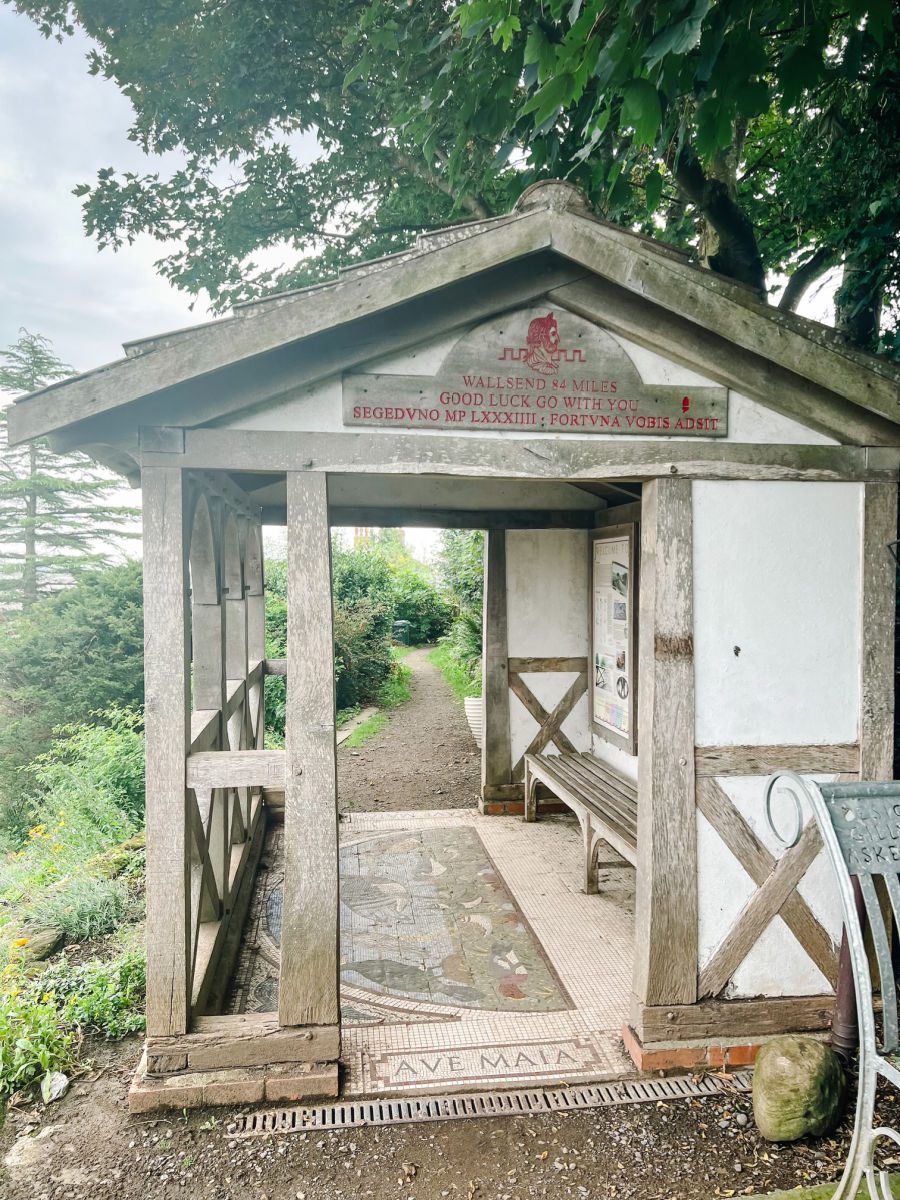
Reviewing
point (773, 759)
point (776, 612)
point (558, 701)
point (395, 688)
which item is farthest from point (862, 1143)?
point (395, 688)

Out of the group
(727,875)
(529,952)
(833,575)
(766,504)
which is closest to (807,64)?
(766,504)

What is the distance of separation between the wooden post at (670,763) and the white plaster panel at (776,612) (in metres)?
0.09

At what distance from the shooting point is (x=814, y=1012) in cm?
357

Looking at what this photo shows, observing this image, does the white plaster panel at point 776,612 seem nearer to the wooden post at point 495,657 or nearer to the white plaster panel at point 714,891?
the white plaster panel at point 714,891

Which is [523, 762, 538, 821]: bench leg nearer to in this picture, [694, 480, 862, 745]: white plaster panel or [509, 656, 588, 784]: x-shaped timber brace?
[509, 656, 588, 784]: x-shaped timber brace

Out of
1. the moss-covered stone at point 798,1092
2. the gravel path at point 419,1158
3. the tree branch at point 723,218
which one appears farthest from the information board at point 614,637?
the gravel path at point 419,1158

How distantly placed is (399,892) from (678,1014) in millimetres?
2474

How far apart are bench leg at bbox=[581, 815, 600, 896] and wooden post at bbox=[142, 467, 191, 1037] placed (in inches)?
115

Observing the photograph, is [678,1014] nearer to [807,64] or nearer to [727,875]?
[727,875]

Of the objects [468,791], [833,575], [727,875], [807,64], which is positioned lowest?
[468,791]

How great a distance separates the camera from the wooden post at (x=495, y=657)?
280 inches

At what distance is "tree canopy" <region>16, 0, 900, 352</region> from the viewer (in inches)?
105

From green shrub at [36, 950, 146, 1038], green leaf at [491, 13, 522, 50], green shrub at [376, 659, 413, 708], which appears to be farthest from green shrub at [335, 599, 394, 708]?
green leaf at [491, 13, 522, 50]

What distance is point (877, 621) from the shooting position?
11.9ft
